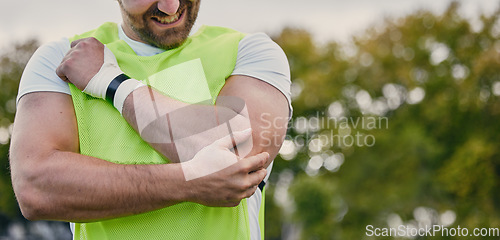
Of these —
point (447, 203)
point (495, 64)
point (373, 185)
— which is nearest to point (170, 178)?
point (495, 64)

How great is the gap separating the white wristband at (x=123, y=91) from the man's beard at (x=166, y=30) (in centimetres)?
28

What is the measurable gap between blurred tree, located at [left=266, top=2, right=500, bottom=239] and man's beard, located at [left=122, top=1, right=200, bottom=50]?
22.3 metres

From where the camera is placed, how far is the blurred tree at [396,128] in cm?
2514

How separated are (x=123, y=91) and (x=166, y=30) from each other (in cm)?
37

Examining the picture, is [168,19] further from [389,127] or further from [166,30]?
[389,127]

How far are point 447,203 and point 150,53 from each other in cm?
2547

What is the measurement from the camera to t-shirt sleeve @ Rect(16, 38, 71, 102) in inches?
101

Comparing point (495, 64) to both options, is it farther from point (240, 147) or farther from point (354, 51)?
point (240, 147)

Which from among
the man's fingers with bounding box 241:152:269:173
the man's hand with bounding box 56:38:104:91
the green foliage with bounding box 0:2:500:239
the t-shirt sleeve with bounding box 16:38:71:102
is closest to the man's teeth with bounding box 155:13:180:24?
the man's hand with bounding box 56:38:104:91

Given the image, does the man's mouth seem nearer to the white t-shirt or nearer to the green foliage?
the white t-shirt

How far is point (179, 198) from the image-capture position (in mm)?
2301

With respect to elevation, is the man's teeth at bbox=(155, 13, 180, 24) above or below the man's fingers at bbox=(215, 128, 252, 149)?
above

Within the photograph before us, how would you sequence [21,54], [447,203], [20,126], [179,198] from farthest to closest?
[21,54], [447,203], [20,126], [179,198]

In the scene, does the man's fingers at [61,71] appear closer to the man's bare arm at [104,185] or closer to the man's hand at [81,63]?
the man's hand at [81,63]
